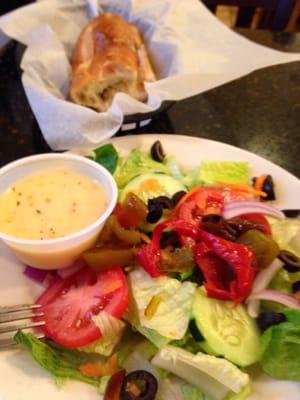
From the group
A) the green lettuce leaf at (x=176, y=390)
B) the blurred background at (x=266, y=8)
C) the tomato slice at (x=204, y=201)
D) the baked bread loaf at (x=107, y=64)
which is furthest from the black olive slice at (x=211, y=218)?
the blurred background at (x=266, y=8)

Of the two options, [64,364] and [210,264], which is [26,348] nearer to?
[64,364]

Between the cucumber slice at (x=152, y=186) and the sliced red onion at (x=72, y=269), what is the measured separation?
0.61 feet

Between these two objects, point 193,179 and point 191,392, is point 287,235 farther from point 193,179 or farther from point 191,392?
point 191,392

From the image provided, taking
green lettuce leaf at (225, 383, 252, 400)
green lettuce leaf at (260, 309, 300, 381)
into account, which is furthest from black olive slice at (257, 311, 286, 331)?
green lettuce leaf at (225, 383, 252, 400)

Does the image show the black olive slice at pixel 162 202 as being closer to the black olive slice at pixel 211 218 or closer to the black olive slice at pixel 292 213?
the black olive slice at pixel 211 218

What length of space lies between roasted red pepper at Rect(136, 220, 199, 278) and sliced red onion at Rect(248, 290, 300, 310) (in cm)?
17

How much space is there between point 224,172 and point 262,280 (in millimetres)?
345

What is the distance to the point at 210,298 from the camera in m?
0.96

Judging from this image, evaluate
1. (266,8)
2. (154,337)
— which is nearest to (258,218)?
(154,337)

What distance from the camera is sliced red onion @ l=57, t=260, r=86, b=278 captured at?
3.50 feet

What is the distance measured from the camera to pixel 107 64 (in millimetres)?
1464

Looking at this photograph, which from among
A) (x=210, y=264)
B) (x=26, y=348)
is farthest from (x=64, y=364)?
(x=210, y=264)

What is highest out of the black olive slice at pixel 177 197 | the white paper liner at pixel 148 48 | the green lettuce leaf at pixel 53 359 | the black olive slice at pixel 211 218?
the white paper liner at pixel 148 48

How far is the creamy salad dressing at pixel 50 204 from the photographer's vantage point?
3.39 ft
